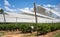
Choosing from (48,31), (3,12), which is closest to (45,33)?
(48,31)

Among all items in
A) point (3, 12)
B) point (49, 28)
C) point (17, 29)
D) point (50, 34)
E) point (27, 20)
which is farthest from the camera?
point (3, 12)

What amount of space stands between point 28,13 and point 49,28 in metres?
15.7

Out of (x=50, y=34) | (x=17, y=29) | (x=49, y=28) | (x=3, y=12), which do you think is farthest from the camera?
(x=3, y=12)

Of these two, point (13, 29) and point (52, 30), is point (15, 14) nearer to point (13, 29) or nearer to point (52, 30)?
point (13, 29)

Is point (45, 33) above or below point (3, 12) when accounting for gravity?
below

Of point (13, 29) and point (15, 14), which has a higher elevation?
point (15, 14)

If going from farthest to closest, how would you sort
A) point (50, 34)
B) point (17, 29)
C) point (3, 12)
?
point (3, 12)
point (17, 29)
point (50, 34)

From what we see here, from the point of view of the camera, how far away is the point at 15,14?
102 feet

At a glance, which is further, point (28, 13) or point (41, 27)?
point (28, 13)

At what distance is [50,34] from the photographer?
49.0ft

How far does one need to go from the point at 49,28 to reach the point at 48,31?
1.52ft

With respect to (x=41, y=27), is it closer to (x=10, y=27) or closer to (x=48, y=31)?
(x=48, y=31)

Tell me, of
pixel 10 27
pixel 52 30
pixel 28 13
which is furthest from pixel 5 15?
pixel 52 30

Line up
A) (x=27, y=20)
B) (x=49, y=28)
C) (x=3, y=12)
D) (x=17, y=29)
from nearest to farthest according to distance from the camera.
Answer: (x=49, y=28) → (x=17, y=29) → (x=27, y=20) → (x=3, y=12)
